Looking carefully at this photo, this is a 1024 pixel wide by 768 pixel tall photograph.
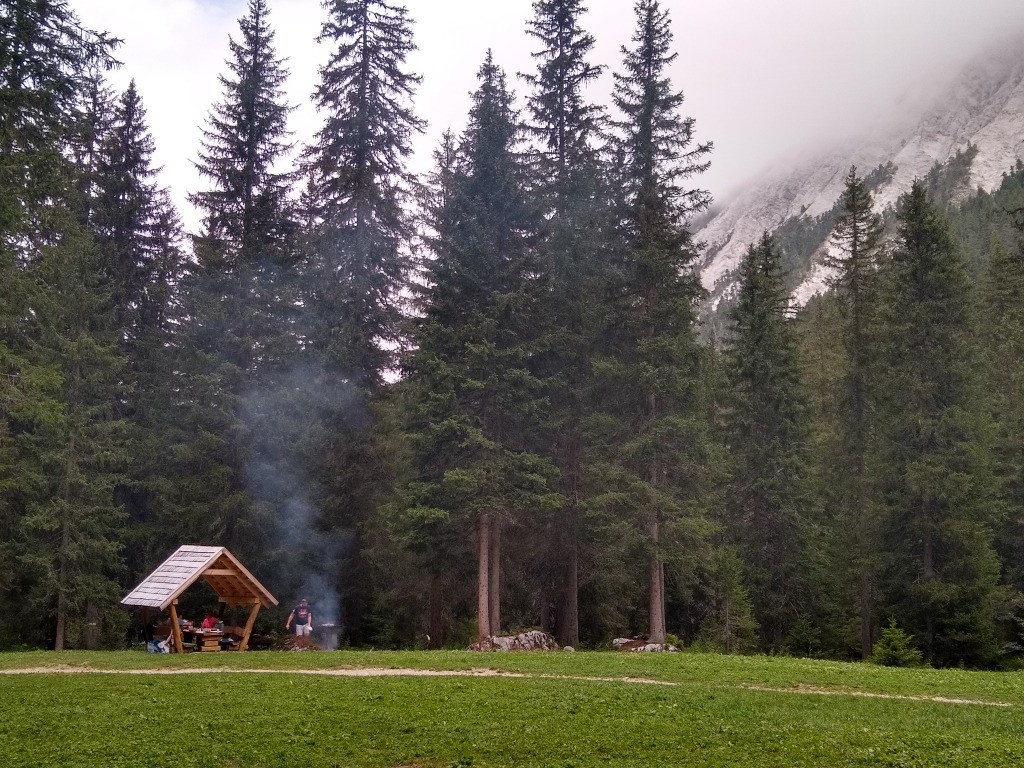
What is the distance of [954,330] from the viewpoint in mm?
31812

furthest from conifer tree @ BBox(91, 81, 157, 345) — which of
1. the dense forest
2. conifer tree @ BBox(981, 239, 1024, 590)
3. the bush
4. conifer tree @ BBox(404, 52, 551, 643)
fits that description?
conifer tree @ BBox(981, 239, 1024, 590)

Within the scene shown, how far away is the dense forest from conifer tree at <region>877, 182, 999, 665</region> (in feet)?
0.45

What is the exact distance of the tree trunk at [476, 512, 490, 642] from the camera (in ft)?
76.5

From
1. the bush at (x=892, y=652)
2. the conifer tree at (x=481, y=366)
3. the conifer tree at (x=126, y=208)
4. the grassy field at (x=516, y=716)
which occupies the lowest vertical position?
the bush at (x=892, y=652)

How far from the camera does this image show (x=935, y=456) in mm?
30922

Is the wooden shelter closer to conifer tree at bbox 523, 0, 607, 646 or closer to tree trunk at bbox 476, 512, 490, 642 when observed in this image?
tree trunk at bbox 476, 512, 490, 642

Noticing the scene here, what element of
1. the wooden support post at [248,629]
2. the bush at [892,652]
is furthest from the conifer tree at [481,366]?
the bush at [892,652]

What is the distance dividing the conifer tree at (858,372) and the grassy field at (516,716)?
1646 centimetres

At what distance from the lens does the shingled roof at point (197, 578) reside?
19734 millimetres

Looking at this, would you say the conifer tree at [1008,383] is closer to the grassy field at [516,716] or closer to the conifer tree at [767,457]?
the conifer tree at [767,457]

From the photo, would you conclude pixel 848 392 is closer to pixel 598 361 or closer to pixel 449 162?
pixel 598 361

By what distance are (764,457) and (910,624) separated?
27.1 feet

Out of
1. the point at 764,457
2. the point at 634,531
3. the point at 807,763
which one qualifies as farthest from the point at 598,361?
the point at 807,763

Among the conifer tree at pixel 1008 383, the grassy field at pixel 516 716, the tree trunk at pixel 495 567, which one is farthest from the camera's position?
the conifer tree at pixel 1008 383
